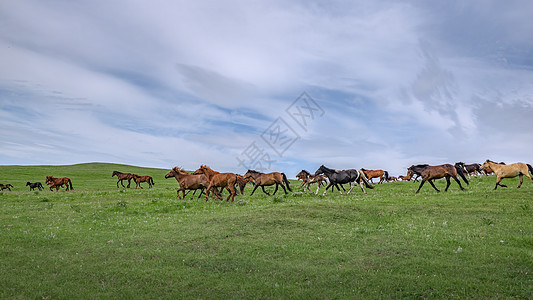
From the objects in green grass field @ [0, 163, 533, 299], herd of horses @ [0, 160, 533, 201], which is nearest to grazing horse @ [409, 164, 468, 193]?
herd of horses @ [0, 160, 533, 201]

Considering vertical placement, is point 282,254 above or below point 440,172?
below

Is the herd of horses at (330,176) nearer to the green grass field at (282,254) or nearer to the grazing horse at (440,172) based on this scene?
the grazing horse at (440,172)

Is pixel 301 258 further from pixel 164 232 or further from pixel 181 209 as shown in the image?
pixel 181 209

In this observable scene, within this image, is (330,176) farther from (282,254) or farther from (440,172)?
(282,254)

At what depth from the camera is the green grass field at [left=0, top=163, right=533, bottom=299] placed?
29.7 ft

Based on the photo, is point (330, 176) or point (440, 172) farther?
point (330, 176)

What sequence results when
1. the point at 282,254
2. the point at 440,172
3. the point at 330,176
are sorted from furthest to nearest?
the point at 330,176
the point at 440,172
the point at 282,254

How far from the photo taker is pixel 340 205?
65.0 feet

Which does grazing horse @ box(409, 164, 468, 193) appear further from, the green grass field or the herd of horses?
the green grass field

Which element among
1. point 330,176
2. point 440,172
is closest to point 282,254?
point 330,176

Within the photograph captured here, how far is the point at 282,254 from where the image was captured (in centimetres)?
1171

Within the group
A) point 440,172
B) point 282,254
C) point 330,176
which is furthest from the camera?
point 330,176

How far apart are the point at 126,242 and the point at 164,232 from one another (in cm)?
189

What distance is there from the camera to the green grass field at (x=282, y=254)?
29.7ft
